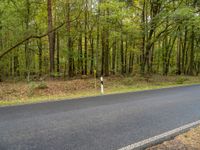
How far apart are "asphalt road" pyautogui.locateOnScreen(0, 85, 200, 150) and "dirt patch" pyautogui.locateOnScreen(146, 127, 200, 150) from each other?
1.59 ft

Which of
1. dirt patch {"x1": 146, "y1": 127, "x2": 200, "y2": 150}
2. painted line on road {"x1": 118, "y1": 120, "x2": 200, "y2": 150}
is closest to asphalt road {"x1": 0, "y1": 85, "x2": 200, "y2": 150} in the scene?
painted line on road {"x1": 118, "y1": 120, "x2": 200, "y2": 150}

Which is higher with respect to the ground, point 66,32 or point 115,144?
point 66,32

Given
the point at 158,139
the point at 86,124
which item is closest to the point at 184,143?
the point at 158,139

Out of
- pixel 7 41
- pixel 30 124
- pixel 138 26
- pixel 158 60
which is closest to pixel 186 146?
pixel 30 124

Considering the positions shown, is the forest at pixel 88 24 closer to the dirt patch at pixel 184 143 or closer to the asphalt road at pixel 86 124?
the asphalt road at pixel 86 124

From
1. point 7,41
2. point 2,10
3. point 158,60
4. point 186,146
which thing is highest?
point 2,10

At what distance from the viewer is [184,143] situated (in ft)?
14.5

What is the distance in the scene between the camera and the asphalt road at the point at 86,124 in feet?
14.1

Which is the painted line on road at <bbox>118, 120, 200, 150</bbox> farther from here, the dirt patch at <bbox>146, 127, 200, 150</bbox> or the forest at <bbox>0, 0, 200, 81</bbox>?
the forest at <bbox>0, 0, 200, 81</bbox>

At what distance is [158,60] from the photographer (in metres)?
34.0

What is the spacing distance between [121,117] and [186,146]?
2.42 meters

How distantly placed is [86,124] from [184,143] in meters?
2.42

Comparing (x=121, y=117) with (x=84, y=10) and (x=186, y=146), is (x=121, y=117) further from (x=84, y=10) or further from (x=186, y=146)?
(x=84, y=10)

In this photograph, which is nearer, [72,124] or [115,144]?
[115,144]
